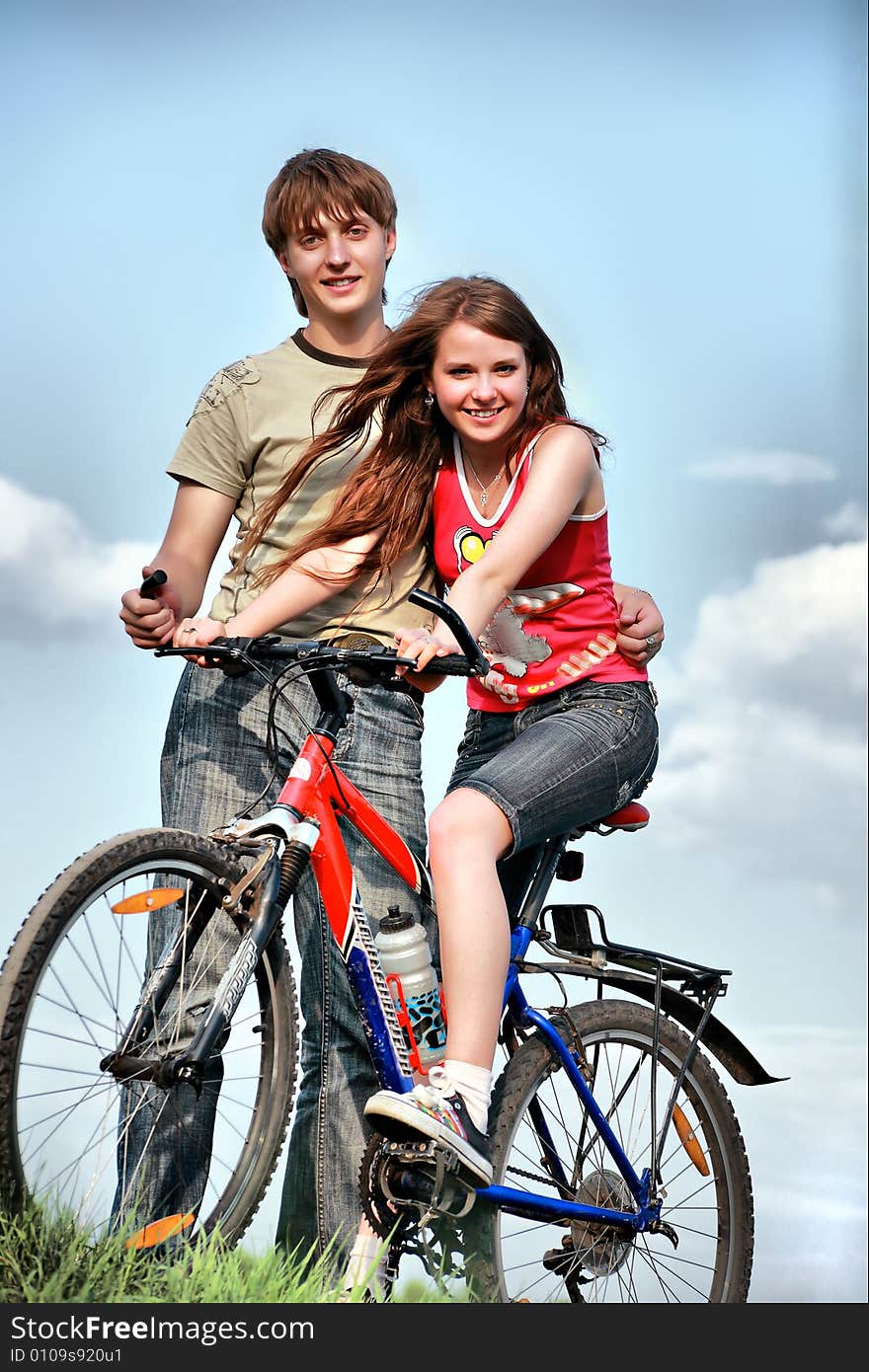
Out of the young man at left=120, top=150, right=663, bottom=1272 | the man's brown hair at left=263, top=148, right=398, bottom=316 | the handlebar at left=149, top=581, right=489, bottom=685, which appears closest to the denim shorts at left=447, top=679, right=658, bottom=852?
the young man at left=120, top=150, right=663, bottom=1272

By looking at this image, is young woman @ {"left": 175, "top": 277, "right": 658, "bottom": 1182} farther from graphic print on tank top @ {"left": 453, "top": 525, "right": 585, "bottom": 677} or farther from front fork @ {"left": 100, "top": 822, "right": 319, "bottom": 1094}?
front fork @ {"left": 100, "top": 822, "right": 319, "bottom": 1094}

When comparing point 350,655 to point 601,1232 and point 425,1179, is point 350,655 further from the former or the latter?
point 601,1232

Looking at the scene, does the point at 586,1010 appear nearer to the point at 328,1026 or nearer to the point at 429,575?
the point at 328,1026

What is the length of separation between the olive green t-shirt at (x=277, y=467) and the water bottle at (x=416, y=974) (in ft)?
1.86

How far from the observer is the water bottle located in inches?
92.8

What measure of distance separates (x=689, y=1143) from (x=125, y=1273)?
1085mm

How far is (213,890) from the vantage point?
2145mm

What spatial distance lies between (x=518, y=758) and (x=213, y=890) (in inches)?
21.7

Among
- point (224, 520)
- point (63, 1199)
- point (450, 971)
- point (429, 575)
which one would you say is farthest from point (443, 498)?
point (63, 1199)

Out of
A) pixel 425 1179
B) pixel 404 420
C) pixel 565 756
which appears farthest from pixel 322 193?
pixel 425 1179

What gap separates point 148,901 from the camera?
2086 millimetres

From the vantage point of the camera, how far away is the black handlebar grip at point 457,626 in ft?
7.12

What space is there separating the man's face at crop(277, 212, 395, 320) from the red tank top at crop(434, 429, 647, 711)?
0.43 meters
